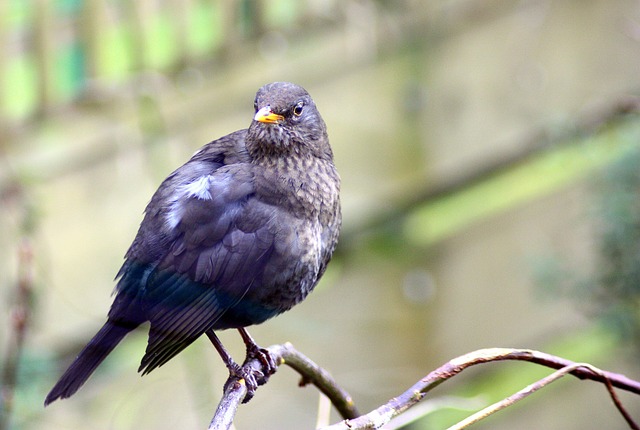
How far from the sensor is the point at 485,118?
517 cm

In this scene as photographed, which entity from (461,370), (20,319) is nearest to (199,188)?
(20,319)

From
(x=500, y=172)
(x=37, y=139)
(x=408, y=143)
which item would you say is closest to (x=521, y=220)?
(x=500, y=172)

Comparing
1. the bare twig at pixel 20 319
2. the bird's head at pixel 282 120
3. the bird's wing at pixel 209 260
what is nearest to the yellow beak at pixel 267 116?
the bird's head at pixel 282 120

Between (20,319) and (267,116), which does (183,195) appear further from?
(20,319)

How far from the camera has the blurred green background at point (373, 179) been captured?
13.2 ft

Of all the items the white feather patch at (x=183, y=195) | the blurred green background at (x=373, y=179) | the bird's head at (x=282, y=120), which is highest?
the bird's head at (x=282, y=120)

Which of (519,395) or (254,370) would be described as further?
(254,370)

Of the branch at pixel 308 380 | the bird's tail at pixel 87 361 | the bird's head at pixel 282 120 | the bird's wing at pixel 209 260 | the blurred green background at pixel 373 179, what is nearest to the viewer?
the branch at pixel 308 380

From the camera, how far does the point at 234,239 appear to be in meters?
2.26

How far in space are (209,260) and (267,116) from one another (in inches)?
13.1

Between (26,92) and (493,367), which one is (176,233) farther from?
(493,367)

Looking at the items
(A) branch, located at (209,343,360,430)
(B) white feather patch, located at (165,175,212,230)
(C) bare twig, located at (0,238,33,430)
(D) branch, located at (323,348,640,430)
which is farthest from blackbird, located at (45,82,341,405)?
(D) branch, located at (323,348,640,430)

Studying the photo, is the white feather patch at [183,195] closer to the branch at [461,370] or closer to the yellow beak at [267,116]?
the yellow beak at [267,116]

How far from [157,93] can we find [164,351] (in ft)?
7.52
